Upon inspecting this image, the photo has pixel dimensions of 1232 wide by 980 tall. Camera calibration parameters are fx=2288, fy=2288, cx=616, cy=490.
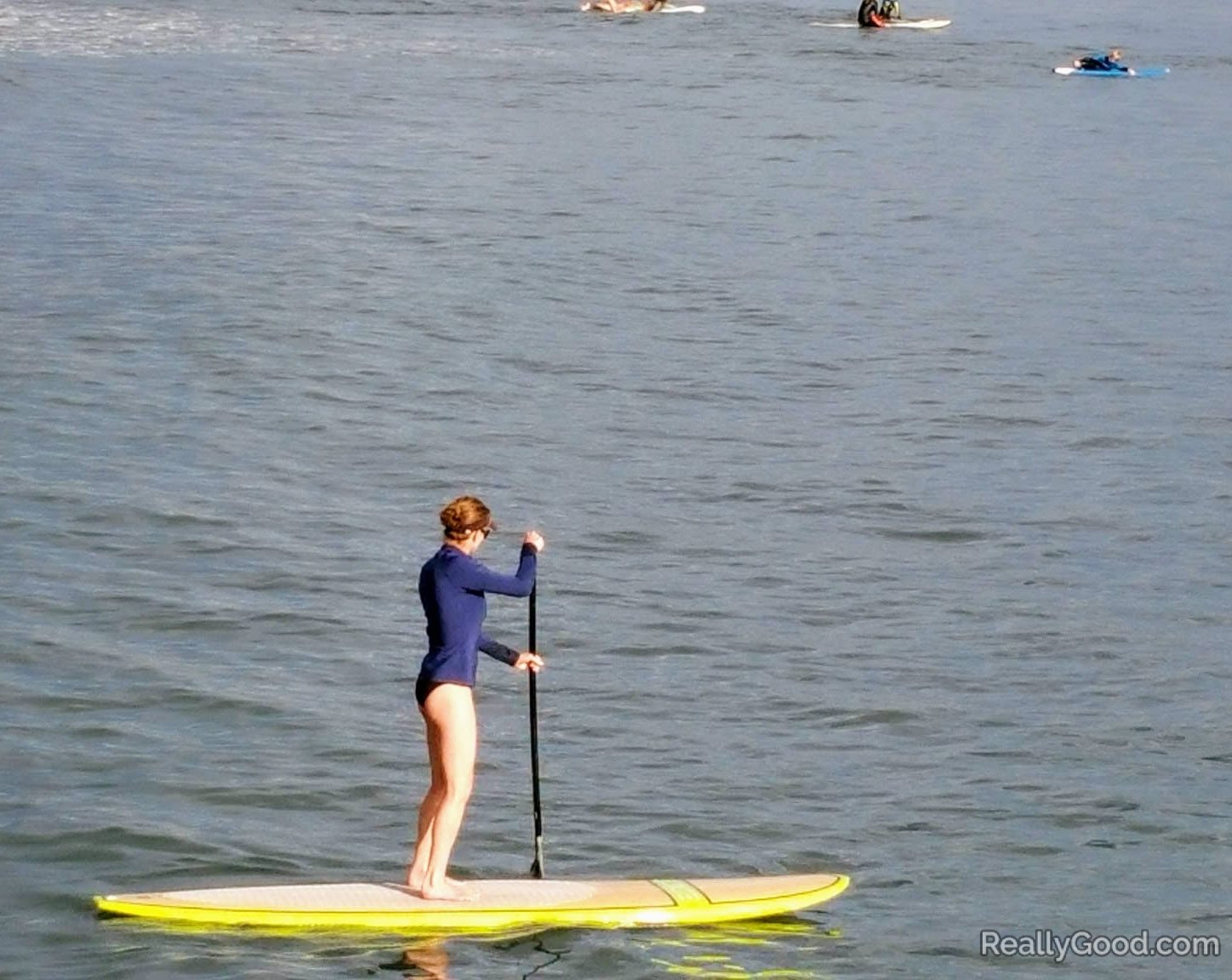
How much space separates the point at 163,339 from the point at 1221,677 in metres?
17.3

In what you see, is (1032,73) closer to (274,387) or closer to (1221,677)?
(274,387)

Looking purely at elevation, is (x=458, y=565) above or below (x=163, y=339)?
above

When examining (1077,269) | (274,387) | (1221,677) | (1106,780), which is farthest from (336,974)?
(1077,269)

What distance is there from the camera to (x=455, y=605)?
12.9 metres

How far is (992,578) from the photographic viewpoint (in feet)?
73.9

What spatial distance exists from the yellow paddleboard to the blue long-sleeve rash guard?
1431 mm

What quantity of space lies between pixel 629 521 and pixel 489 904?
11.1 m

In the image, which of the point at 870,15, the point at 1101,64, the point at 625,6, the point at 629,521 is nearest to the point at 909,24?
the point at 870,15

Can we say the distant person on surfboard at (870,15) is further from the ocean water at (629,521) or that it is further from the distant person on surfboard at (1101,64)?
the ocean water at (629,521)

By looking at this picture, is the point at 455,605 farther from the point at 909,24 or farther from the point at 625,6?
the point at 625,6

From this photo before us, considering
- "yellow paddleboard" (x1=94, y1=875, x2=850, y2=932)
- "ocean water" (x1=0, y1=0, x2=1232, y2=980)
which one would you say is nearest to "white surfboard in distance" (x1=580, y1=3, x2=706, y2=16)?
"ocean water" (x1=0, y1=0, x2=1232, y2=980)

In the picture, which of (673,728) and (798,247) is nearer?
(673,728)

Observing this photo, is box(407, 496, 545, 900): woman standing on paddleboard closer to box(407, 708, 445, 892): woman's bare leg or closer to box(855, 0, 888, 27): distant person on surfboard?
box(407, 708, 445, 892): woman's bare leg

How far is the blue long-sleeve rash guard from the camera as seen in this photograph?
1289 cm
